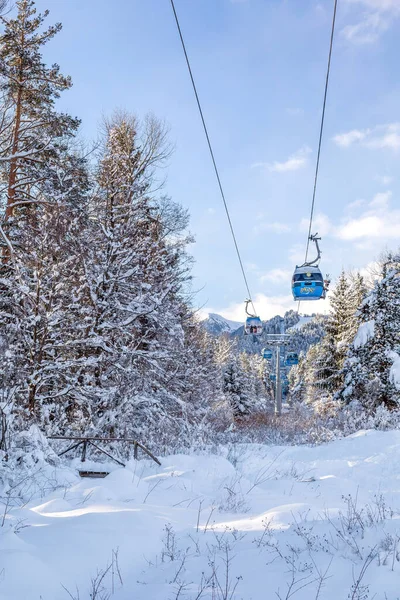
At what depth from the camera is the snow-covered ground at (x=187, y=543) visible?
3.38 metres

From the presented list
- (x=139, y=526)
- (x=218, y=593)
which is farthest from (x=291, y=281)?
(x=218, y=593)

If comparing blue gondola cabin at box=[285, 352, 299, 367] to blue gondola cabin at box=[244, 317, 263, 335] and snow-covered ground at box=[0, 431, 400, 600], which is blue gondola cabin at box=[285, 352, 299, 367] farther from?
snow-covered ground at box=[0, 431, 400, 600]

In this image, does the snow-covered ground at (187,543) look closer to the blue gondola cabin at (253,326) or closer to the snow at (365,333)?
the snow at (365,333)

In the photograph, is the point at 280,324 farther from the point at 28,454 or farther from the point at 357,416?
the point at 28,454

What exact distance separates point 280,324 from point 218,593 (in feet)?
70.6

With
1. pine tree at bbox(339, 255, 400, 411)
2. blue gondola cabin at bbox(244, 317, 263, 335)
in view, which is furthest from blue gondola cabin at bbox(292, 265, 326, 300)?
blue gondola cabin at bbox(244, 317, 263, 335)

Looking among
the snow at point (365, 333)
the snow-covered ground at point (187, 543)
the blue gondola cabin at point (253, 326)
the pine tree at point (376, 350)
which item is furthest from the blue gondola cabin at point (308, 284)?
the blue gondola cabin at point (253, 326)

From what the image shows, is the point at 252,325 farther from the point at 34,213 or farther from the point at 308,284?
the point at 34,213

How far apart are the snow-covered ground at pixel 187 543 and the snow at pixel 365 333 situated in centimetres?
1425

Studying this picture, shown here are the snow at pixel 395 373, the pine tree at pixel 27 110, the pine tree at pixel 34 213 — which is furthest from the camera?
the snow at pixel 395 373

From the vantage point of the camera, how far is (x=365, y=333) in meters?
21.0

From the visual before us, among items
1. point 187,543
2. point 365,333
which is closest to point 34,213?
point 187,543

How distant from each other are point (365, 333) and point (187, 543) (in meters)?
18.5

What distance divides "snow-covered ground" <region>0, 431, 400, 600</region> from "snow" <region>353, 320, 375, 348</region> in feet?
46.7
